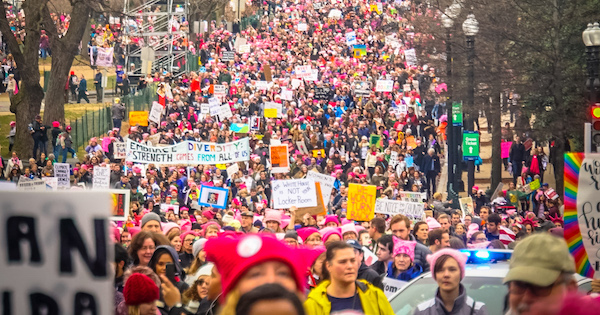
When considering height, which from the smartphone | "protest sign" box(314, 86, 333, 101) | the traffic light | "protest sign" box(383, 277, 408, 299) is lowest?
"protest sign" box(383, 277, 408, 299)

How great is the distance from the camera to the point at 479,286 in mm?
7016

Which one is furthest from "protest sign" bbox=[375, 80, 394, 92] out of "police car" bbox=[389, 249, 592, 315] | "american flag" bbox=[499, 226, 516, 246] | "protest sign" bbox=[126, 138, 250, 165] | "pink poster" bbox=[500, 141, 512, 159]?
"police car" bbox=[389, 249, 592, 315]

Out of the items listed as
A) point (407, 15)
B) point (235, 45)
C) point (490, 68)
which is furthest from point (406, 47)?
point (490, 68)

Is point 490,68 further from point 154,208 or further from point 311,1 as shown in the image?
point 311,1

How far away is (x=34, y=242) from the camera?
3.65 meters

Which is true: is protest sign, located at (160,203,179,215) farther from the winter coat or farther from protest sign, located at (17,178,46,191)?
the winter coat

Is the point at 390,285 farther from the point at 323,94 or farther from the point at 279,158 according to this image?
the point at 323,94

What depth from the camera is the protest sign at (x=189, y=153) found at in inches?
866

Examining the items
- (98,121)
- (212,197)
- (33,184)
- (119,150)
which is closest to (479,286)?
(33,184)

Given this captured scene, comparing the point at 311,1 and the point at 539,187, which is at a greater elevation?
the point at 311,1

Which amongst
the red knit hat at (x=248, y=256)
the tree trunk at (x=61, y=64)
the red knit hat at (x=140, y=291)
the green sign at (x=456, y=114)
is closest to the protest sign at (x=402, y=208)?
the green sign at (x=456, y=114)

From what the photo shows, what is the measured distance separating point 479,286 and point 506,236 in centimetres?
705

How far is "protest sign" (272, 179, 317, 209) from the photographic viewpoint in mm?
16766

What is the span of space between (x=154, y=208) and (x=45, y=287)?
1671cm
